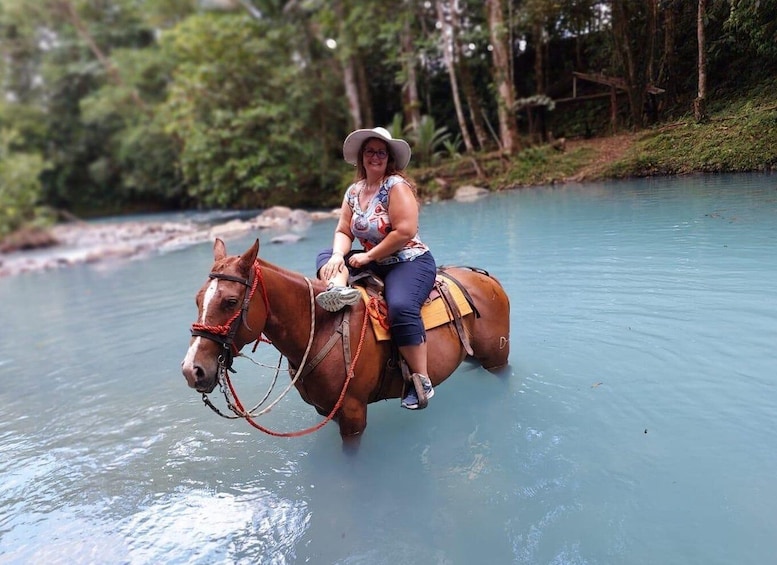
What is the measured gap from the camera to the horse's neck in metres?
2.68

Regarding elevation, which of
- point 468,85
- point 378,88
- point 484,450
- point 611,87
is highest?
point 378,88

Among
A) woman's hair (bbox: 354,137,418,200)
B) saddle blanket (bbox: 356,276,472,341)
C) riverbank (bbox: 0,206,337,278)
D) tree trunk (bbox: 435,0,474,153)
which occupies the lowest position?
riverbank (bbox: 0,206,337,278)

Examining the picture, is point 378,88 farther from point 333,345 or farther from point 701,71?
point 333,345

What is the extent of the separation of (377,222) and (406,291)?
483 millimetres

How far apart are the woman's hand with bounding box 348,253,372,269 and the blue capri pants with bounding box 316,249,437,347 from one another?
0.46ft

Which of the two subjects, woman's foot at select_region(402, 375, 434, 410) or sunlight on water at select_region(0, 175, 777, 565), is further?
woman's foot at select_region(402, 375, 434, 410)

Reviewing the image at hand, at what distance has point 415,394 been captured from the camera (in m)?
3.10

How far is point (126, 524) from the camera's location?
2.91 m

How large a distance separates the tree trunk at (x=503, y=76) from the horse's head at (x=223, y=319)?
50.8 feet

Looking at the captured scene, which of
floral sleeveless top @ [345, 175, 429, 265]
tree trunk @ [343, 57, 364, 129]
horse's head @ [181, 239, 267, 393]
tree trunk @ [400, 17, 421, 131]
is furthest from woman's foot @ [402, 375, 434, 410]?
tree trunk @ [343, 57, 364, 129]

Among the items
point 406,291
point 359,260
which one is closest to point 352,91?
point 359,260

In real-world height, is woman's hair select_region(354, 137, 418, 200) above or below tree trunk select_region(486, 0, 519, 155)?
below

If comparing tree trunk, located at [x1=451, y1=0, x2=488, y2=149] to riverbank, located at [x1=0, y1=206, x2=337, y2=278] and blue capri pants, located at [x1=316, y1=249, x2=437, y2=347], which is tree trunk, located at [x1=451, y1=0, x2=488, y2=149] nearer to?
riverbank, located at [x1=0, y1=206, x2=337, y2=278]

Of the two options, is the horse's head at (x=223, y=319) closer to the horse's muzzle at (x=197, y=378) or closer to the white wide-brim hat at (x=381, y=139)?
the horse's muzzle at (x=197, y=378)
